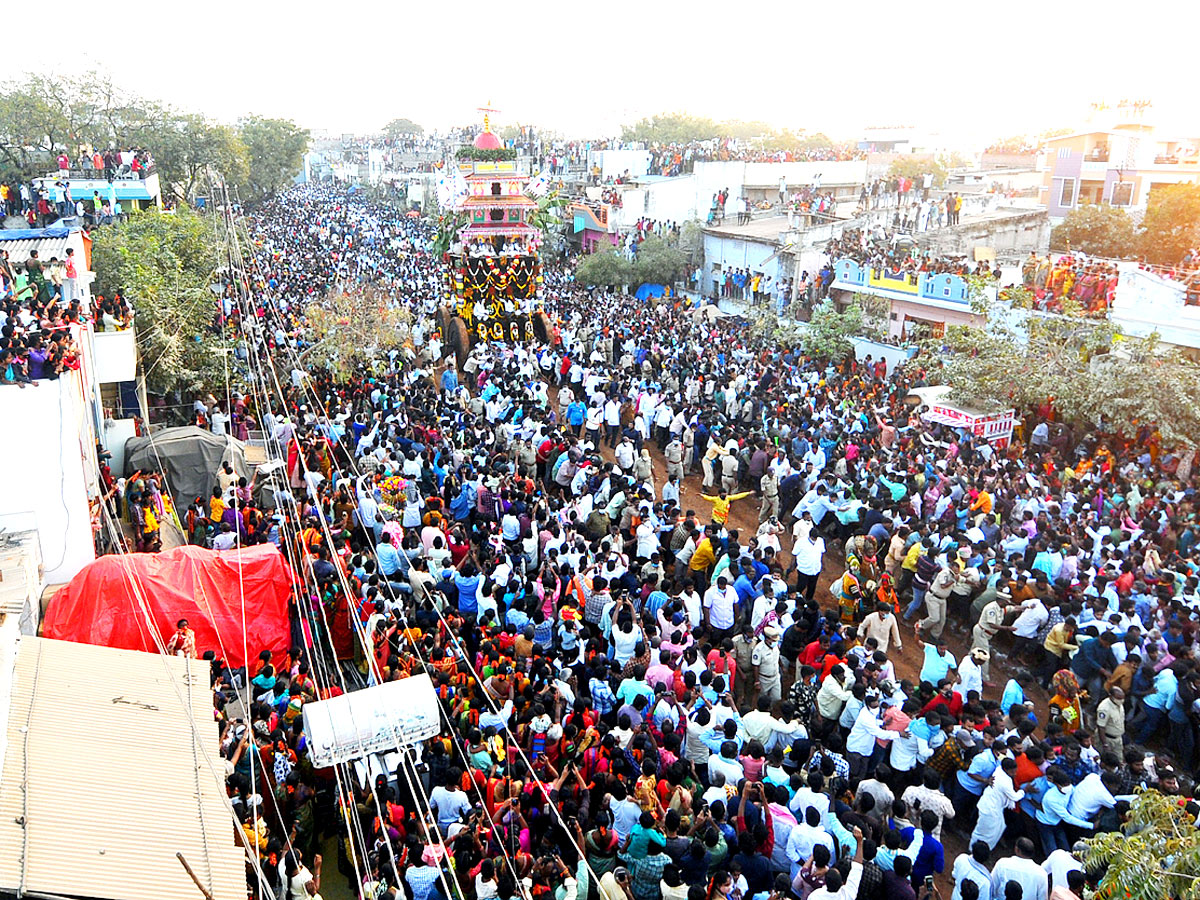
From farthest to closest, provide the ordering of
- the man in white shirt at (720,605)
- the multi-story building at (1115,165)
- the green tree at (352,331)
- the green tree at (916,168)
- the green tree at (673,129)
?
1. the green tree at (673,129)
2. the green tree at (916,168)
3. the multi-story building at (1115,165)
4. the green tree at (352,331)
5. the man in white shirt at (720,605)

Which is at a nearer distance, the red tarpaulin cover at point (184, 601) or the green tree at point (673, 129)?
the red tarpaulin cover at point (184, 601)

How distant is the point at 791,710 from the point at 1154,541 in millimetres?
5585

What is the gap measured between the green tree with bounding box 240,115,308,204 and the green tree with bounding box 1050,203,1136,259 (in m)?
39.6

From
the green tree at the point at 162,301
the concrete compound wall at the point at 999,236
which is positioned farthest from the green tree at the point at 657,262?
the green tree at the point at 162,301

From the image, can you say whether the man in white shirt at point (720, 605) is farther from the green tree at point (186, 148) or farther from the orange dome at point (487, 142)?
the green tree at point (186, 148)

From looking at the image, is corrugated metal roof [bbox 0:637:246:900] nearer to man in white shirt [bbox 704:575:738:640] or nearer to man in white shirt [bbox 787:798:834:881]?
man in white shirt [bbox 787:798:834:881]

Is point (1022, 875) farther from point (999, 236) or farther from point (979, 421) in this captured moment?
point (999, 236)

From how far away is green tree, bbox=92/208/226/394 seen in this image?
15.8m

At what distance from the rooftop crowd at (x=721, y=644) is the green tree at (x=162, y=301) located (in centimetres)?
228

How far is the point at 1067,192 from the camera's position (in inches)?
1041

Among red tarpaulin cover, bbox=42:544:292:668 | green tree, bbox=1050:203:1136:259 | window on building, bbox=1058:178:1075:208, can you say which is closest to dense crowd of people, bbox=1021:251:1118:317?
green tree, bbox=1050:203:1136:259

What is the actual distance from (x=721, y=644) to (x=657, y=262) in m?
20.8

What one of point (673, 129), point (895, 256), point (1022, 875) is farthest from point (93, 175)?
point (673, 129)

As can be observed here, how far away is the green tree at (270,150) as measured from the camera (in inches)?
1893
